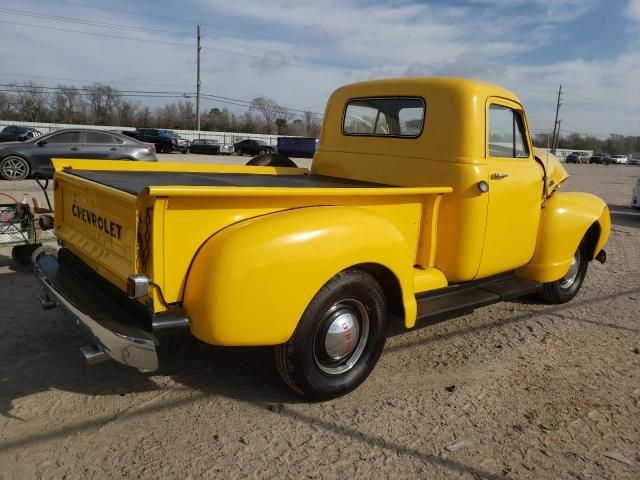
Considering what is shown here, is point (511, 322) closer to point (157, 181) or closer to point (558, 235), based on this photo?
point (558, 235)

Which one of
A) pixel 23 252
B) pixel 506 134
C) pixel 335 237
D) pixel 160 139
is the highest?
pixel 506 134

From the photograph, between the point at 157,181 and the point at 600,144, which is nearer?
the point at 157,181

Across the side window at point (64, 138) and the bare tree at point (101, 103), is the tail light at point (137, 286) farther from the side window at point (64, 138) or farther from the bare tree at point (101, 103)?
the bare tree at point (101, 103)

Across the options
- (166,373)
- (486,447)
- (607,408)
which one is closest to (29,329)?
(166,373)

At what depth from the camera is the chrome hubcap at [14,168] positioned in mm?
12219

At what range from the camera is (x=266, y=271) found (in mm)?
2496

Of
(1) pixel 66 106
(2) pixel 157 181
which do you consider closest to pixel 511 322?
(2) pixel 157 181

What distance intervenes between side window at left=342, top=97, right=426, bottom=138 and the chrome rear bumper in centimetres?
261

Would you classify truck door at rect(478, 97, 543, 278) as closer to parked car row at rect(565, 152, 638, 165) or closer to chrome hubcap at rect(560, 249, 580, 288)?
chrome hubcap at rect(560, 249, 580, 288)

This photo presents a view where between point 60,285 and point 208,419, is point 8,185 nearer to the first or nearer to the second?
point 60,285

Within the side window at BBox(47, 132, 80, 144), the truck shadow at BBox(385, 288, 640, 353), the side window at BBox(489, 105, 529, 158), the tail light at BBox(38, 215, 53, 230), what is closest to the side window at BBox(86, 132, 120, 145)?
the side window at BBox(47, 132, 80, 144)

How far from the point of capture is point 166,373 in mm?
3322

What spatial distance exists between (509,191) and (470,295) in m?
0.89

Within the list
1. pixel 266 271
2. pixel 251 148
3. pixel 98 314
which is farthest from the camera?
pixel 251 148
